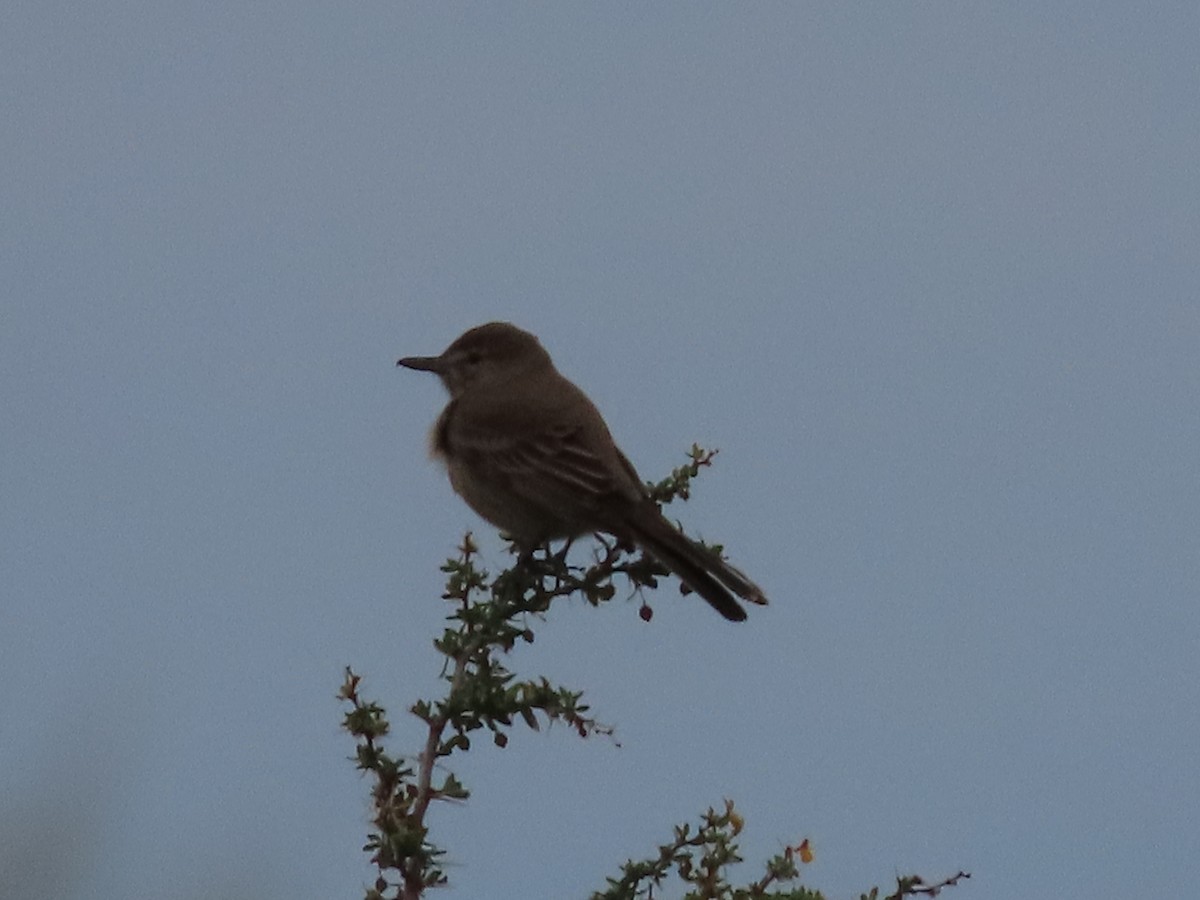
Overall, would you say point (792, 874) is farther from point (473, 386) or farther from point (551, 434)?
point (473, 386)

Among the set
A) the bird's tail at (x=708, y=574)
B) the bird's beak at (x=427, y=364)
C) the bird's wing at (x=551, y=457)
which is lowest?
the bird's tail at (x=708, y=574)

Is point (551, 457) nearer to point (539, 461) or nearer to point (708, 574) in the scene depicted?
point (539, 461)

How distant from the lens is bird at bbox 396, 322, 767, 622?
693 centimetres

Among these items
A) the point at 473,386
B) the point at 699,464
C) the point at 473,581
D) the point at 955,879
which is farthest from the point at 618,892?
the point at 473,386

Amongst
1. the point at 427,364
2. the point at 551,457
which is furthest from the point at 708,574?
the point at 427,364

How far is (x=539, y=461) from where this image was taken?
7.99 metres

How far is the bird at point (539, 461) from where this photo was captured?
6.93 meters

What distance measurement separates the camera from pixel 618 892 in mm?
4391

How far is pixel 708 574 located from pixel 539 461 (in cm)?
142

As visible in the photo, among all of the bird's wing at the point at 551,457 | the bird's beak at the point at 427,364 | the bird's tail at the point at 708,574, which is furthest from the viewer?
the bird's beak at the point at 427,364

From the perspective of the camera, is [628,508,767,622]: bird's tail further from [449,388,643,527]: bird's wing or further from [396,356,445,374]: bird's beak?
[396,356,445,374]: bird's beak

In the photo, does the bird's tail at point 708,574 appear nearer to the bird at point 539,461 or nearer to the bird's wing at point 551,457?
the bird at point 539,461

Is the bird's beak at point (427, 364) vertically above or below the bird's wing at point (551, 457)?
above

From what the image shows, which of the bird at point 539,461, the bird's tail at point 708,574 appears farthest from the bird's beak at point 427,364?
the bird's tail at point 708,574
